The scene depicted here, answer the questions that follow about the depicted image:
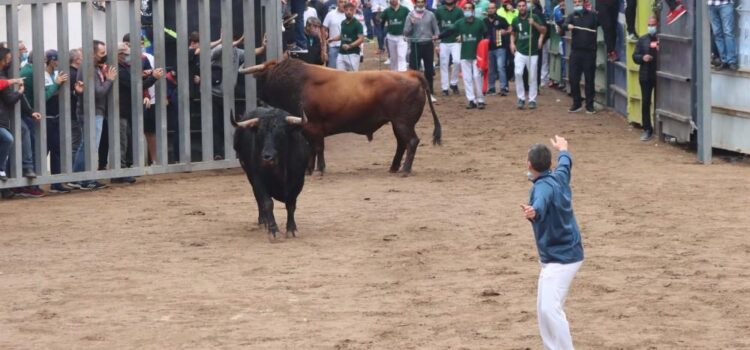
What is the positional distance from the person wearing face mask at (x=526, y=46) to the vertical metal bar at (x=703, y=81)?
7776 millimetres

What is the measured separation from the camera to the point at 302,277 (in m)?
12.3

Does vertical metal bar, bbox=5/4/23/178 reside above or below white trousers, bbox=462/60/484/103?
above

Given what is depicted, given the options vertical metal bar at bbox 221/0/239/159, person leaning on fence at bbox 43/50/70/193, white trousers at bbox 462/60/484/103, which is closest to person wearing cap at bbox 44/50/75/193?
person leaning on fence at bbox 43/50/70/193

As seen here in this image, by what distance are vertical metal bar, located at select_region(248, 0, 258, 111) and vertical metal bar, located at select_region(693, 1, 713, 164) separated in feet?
18.4

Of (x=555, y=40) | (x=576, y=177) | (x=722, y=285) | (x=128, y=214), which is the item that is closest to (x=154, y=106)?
(x=128, y=214)

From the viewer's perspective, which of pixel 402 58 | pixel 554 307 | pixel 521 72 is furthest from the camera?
pixel 402 58

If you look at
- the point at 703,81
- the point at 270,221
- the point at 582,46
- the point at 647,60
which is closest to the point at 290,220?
the point at 270,221

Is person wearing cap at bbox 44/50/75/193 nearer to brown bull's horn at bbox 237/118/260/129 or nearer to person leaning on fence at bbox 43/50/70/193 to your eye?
person leaning on fence at bbox 43/50/70/193

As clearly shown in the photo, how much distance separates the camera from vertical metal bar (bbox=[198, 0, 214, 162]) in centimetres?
1912

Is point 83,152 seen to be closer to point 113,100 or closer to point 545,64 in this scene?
point 113,100

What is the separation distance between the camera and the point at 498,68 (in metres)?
29.4

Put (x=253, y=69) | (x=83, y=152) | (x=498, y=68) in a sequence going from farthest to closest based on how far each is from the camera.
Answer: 1. (x=498, y=68)
2. (x=253, y=69)
3. (x=83, y=152)

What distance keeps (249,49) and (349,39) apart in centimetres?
724

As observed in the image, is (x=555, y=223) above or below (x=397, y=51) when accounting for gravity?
above
